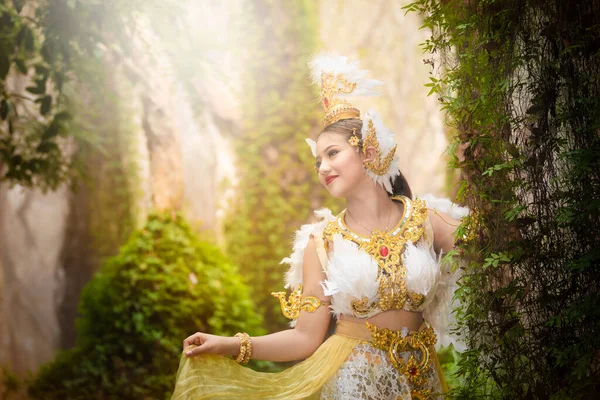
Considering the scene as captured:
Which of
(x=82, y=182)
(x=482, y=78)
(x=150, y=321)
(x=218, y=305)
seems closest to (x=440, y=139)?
(x=218, y=305)

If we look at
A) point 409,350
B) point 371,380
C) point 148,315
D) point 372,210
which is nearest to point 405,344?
point 409,350

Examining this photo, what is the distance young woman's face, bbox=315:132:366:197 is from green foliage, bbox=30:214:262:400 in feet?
6.75

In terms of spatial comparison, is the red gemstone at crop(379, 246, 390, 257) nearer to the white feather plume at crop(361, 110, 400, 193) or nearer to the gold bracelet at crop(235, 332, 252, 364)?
the white feather plume at crop(361, 110, 400, 193)

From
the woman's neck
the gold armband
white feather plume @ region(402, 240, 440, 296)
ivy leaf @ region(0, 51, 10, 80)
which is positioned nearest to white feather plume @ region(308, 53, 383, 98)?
the woman's neck

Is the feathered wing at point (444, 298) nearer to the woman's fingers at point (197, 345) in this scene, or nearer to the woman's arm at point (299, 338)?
the woman's arm at point (299, 338)

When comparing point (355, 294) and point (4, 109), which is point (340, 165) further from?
point (4, 109)

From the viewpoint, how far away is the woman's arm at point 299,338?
5.70 feet

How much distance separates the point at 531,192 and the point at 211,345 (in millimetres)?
930

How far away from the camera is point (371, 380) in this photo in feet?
5.56

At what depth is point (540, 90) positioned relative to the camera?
1.44 meters

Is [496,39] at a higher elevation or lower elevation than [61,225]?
lower

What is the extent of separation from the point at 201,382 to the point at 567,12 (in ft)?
4.26

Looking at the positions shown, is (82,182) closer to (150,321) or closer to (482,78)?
(150,321)

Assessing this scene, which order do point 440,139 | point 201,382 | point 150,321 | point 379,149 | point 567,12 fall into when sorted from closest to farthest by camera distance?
point 567,12 < point 201,382 < point 379,149 < point 150,321 < point 440,139
